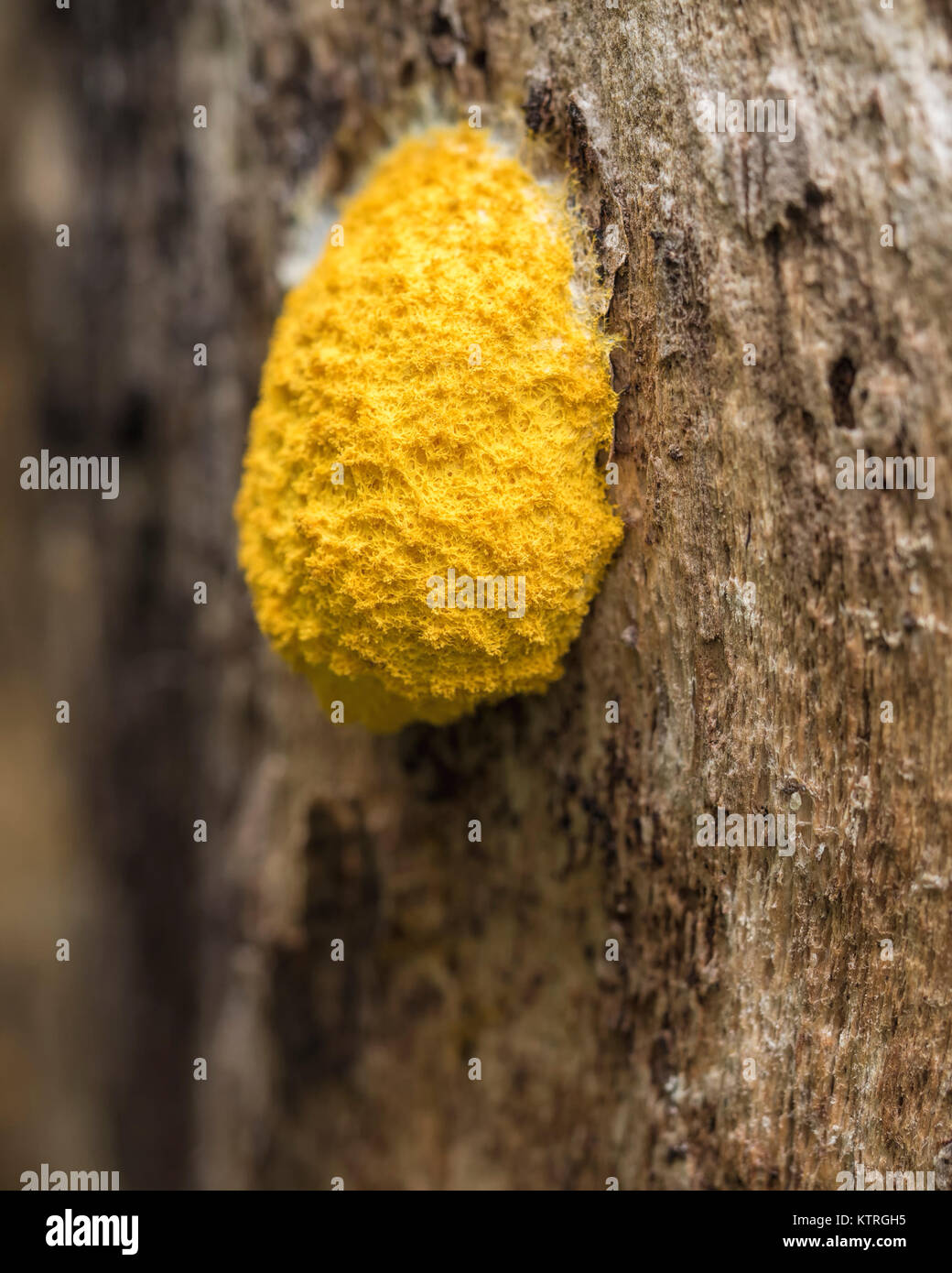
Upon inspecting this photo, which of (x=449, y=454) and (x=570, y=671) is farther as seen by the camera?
(x=570, y=671)

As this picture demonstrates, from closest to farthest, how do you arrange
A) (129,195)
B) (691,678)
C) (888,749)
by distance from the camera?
(888,749) → (691,678) → (129,195)

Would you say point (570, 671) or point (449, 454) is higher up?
point (449, 454)

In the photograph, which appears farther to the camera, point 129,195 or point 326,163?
point 129,195

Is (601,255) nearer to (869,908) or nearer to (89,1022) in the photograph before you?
(869,908)

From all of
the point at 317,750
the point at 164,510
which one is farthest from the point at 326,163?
the point at 317,750
